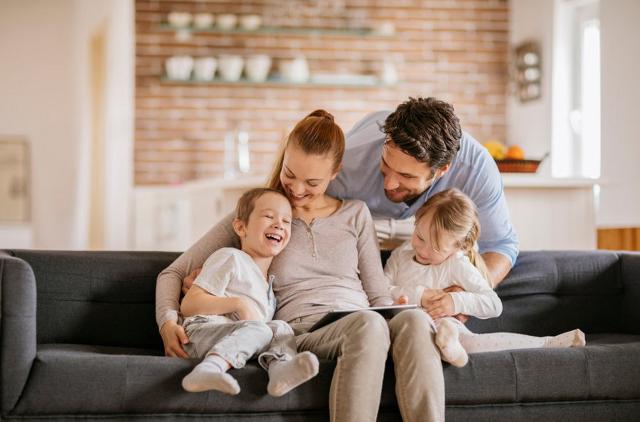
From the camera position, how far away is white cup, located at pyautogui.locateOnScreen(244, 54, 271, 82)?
690cm

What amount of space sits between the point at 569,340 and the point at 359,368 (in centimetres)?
77

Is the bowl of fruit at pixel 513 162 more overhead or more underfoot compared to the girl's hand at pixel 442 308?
more overhead

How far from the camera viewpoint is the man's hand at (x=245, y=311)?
250cm

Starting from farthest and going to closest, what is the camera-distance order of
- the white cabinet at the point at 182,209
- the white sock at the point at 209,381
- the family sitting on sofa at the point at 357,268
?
the white cabinet at the point at 182,209, the family sitting on sofa at the point at 357,268, the white sock at the point at 209,381

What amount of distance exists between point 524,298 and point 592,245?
55.7 inches

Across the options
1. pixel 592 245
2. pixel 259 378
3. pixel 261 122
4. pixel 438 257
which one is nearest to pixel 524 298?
pixel 438 257

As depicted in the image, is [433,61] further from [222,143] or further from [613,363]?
[613,363]

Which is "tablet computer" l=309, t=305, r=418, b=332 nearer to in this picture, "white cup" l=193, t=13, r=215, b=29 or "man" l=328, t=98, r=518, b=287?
"man" l=328, t=98, r=518, b=287

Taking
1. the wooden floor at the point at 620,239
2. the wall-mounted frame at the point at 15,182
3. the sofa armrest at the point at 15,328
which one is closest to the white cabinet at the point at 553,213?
the wooden floor at the point at 620,239

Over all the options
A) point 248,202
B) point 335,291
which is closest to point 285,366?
point 335,291

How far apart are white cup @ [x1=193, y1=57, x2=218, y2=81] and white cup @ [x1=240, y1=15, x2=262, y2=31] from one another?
335mm

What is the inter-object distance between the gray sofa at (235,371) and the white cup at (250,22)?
4.20 meters

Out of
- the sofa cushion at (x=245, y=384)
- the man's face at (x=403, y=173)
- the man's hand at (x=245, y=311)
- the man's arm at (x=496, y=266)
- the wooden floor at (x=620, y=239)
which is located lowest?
the sofa cushion at (x=245, y=384)

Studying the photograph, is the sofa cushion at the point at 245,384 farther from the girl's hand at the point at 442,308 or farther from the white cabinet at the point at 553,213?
the white cabinet at the point at 553,213
